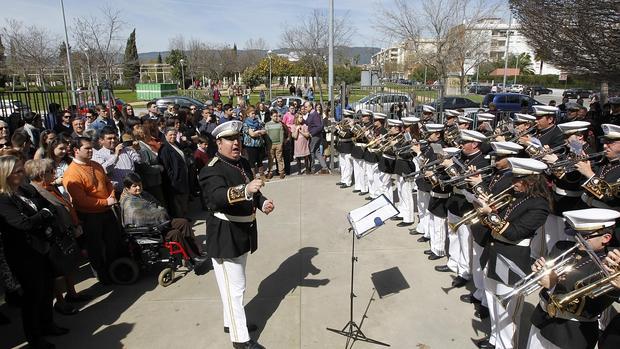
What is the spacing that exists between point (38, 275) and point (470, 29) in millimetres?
26981

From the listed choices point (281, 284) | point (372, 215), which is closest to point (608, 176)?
point (372, 215)

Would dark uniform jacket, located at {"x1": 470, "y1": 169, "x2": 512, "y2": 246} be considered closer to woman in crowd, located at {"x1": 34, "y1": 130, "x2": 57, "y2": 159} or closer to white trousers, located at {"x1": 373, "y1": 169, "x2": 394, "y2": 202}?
white trousers, located at {"x1": 373, "y1": 169, "x2": 394, "y2": 202}

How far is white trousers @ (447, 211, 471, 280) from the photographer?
5279 millimetres

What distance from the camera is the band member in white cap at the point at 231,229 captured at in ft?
13.6

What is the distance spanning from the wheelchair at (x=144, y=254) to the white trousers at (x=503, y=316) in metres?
3.95

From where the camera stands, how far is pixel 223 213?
166 inches

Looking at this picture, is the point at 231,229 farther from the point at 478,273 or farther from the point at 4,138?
the point at 4,138

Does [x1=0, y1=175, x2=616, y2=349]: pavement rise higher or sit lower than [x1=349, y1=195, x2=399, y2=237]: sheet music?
lower

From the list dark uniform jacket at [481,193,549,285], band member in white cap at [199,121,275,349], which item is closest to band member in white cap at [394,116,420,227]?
dark uniform jacket at [481,193,549,285]

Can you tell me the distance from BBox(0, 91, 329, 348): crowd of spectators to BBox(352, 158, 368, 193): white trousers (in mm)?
3507

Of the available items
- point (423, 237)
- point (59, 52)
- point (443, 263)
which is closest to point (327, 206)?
point (423, 237)

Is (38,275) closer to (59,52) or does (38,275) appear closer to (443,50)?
(443,50)

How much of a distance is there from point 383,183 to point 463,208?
350 centimetres

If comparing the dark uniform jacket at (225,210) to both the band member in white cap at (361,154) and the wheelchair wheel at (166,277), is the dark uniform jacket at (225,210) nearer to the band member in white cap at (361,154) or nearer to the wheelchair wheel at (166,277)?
the wheelchair wheel at (166,277)
